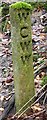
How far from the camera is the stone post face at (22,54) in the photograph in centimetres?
430

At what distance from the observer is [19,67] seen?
443 cm

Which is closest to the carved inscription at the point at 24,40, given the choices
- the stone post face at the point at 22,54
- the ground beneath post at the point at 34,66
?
the stone post face at the point at 22,54

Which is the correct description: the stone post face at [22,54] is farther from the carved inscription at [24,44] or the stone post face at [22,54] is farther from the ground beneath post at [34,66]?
the ground beneath post at [34,66]

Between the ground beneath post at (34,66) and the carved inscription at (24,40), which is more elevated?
the carved inscription at (24,40)

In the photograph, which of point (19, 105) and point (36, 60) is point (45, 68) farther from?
point (19, 105)

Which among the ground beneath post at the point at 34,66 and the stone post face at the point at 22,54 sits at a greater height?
the stone post face at the point at 22,54

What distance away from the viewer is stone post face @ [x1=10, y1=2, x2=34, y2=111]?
14.1 feet

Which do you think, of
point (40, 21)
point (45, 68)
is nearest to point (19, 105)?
point (45, 68)

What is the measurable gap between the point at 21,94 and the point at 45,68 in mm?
1101

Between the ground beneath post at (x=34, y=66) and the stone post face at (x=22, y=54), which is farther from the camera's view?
the ground beneath post at (x=34, y=66)

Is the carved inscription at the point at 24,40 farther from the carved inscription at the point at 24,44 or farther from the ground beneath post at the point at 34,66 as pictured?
the ground beneath post at the point at 34,66

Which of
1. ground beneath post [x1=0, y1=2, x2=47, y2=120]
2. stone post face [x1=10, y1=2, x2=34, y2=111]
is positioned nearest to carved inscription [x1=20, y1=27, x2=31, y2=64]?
stone post face [x1=10, y1=2, x2=34, y2=111]

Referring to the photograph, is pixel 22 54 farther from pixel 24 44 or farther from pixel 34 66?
pixel 34 66

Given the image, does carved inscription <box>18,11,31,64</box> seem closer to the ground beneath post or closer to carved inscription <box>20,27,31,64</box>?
carved inscription <box>20,27,31,64</box>
